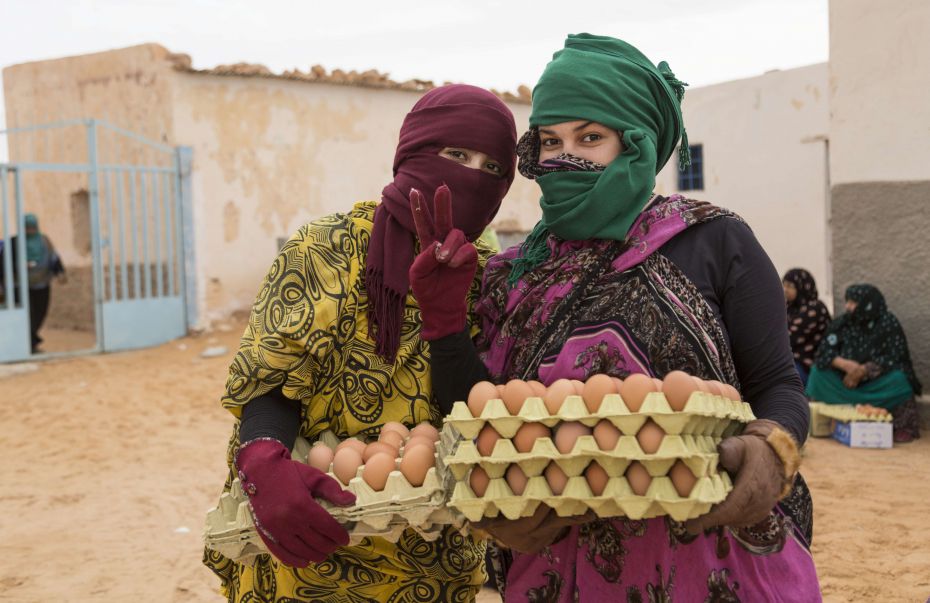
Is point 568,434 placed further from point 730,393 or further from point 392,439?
point 392,439

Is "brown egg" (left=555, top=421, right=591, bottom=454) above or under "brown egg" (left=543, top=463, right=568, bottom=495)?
above

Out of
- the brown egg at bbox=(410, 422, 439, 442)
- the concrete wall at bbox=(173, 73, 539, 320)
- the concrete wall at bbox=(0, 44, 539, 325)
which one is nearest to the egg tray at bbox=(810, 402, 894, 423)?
the brown egg at bbox=(410, 422, 439, 442)

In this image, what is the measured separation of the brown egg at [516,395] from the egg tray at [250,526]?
0.80 feet

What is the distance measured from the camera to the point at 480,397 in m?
1.69

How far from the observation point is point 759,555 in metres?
1.83

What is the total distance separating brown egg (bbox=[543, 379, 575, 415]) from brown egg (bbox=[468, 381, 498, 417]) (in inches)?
4.2

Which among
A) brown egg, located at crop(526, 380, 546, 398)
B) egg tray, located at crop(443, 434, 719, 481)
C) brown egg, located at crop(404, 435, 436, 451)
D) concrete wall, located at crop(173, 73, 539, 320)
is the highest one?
concrete wall, located at crop(173, 73, 539, 320)

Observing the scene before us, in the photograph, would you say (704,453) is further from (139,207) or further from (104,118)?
(104,118)

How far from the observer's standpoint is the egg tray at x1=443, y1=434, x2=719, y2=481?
1.51 meters

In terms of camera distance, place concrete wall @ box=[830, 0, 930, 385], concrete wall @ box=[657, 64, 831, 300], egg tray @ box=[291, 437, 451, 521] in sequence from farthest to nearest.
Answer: concrete wall @ box=[657, 64, 831, 300], concrete wall @ box=[830, 0, 930, 385], egg tray @ box=[291, 437, 451, 521]

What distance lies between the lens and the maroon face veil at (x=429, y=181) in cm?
207

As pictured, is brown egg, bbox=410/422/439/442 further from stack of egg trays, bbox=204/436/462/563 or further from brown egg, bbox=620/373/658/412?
brown egg, bbox=620/373/658/412

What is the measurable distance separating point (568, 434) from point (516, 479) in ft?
0.41

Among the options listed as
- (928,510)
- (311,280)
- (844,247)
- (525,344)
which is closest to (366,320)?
(311,280)
